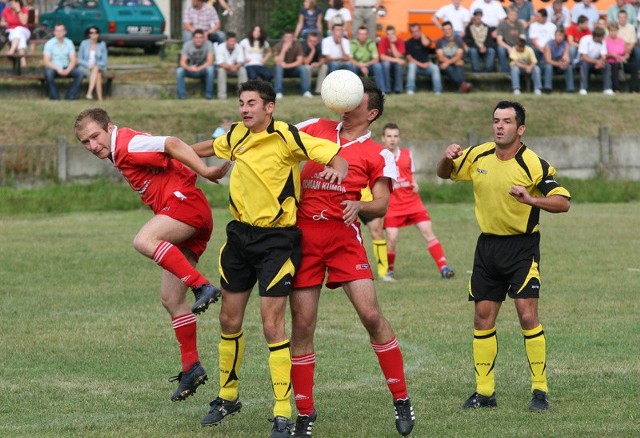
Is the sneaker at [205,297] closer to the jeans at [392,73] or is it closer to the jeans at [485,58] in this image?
the jeans at [392,73]

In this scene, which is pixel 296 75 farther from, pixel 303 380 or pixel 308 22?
pixel 303 380

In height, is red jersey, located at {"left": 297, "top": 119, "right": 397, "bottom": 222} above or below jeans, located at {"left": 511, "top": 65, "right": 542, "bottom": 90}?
above

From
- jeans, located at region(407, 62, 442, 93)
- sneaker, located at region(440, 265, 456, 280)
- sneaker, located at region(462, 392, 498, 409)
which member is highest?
jeans, located at region(407, 62, 442, 93)

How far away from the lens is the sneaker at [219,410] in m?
7.79

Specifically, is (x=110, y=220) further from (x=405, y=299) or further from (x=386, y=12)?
(x=386, y=12)

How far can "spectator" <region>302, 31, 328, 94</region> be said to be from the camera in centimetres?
2878

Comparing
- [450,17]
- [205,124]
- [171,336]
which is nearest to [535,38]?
[450,17]

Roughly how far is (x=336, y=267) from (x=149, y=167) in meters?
1.60

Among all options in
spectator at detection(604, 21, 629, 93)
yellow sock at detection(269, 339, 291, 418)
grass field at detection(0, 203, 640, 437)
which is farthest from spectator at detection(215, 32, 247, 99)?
yellow sock at detection(269, 339, 291, 418)

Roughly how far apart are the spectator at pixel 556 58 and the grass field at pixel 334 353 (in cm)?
1293

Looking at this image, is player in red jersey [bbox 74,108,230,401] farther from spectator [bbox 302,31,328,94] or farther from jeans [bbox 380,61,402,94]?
jeans [bbox 380,61,402,94]

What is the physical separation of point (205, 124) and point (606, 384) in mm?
18888

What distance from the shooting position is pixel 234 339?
7.81 meters

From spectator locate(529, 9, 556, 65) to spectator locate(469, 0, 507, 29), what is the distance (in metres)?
0.79
